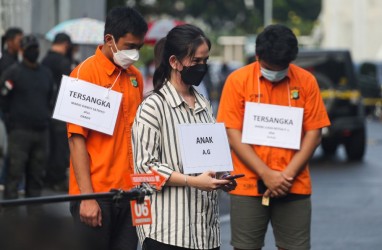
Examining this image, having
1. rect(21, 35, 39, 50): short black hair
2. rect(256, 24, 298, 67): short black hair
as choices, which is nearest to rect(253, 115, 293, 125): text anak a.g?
rect(256, 24, 298, 67): short black hair

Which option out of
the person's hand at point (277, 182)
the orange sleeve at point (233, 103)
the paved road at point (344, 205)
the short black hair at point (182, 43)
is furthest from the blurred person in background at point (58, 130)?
the short black hair at point (182, 43)

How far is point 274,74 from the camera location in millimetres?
6645

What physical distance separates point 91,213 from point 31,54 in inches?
240

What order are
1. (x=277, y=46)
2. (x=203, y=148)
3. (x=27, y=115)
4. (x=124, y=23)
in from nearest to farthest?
(x=203, y=148), (x=124, y=23), (x=277, y=46), (x=27, y=115)

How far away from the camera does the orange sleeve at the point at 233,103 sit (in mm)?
6801

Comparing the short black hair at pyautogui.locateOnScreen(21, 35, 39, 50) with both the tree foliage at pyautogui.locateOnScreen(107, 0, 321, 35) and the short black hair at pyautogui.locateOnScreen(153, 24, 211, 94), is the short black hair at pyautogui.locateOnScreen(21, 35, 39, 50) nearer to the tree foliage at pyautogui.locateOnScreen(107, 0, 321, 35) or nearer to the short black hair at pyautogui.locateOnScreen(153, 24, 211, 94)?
the short black hair at pyautogui.locateOnScreen(153, 24, 211, 94)

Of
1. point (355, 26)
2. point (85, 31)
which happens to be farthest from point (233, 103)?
point (355, 26)

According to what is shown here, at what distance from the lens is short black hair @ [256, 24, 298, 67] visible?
654 cm

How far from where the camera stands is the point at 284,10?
9644cm

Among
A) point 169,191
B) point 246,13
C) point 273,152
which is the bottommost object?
point 169,191

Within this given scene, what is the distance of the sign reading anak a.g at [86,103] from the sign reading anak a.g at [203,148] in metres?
0.67

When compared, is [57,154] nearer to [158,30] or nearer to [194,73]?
[194,73]

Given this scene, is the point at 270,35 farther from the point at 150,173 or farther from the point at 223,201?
the point at 223,201

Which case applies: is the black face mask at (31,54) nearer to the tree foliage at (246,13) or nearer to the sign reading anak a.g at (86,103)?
the sign reading anak a.g at (86,103)
